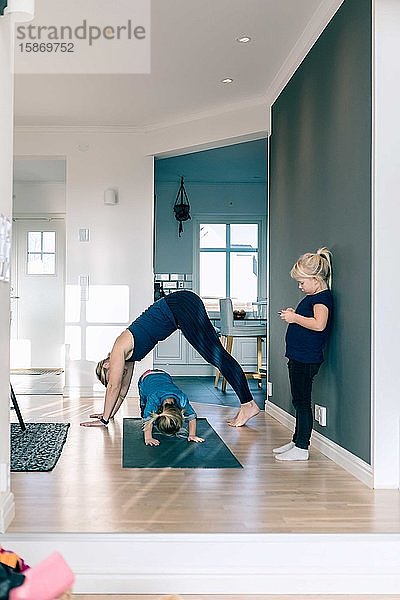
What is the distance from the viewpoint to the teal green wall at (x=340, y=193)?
398cm

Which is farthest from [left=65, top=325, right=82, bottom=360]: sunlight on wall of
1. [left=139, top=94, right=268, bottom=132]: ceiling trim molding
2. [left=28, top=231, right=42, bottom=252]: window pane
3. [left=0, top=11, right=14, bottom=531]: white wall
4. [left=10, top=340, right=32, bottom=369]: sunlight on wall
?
[left=0, top=11, right=14, bottom=531]: white wall

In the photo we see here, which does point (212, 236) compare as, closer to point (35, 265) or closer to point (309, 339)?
point (35, 265)

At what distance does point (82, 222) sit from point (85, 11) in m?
3.48

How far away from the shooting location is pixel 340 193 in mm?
4461

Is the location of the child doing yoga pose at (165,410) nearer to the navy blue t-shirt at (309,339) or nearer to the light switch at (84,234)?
the navy blue t-shirt at (309,339)

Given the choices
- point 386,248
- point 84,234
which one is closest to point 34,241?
point 84,234

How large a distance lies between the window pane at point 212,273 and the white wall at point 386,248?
7223mm

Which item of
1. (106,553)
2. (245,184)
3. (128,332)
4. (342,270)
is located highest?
(245,184)

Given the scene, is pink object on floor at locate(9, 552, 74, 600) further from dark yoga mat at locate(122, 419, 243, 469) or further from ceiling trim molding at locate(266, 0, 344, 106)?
ceiling trim molding at locate(266, 0, 344, 106)

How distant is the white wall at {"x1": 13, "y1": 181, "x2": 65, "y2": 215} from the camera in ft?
38.3

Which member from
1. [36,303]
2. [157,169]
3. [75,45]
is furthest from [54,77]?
[36,303]

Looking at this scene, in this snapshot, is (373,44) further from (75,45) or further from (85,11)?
(75,45)

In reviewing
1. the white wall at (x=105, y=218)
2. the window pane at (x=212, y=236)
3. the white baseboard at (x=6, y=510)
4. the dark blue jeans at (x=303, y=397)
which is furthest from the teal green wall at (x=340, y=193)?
the window pane at (x=212, y=236)

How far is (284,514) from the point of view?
10.7 ft
